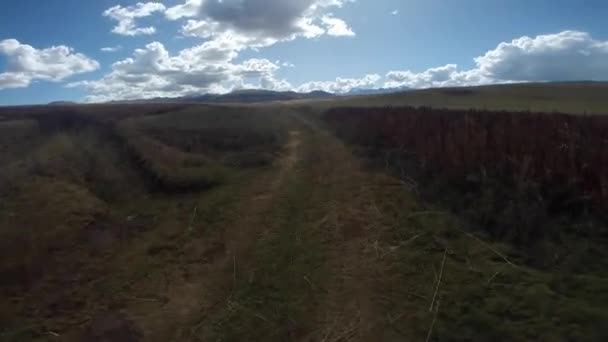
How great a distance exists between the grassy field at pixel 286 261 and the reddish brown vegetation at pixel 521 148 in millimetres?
630

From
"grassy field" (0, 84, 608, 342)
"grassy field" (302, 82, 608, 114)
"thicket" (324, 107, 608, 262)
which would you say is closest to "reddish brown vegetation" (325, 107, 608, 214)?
"thicket" (324, 107, 608, 262)

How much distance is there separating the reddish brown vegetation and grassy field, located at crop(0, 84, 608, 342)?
2.07ft

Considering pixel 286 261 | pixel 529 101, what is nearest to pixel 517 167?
pixel 286 261

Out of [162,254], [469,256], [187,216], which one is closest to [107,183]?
[187,216]

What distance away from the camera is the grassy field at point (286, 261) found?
5160 mm

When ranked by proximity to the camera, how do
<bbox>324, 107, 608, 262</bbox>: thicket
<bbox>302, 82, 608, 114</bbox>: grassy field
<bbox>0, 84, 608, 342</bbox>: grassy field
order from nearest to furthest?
<bbox>0, 84, 608, 342</bbox>: grassy field < <bbox>324, 107, 608, 262</bbox>: thicket < <bbox>302, 82, 608, 114</bbox>: grassy field

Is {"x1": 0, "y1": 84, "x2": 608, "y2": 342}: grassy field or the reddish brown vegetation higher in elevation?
the reddish brown vegetation

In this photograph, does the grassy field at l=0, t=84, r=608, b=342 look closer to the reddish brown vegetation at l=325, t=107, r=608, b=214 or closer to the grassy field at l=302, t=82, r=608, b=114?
the reddish brown vegetation at l=325, t=107, r=608, b=214

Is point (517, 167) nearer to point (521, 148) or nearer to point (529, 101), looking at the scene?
point (521, 148)

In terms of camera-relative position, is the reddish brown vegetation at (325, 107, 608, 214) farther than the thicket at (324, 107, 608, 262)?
Yes

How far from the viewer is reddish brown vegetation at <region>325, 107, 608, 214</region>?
868 centimetres

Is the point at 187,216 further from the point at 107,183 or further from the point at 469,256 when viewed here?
the point at 469,256

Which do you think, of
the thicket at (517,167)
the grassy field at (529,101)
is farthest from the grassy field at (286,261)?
the grassy field at (529,101)

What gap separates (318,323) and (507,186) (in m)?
6.08
